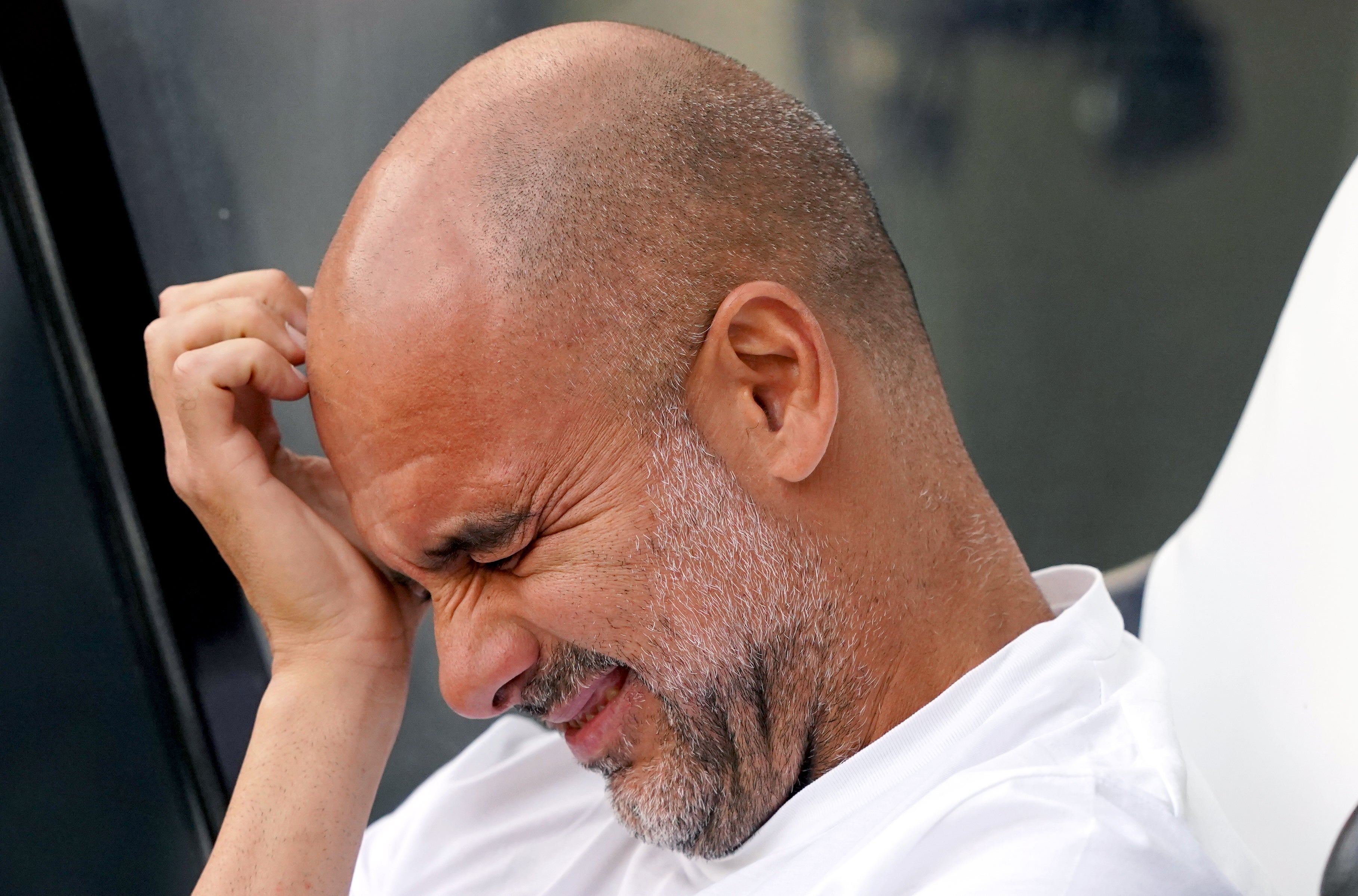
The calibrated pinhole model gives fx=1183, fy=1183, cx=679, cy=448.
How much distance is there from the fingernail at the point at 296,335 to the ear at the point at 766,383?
0.48 m

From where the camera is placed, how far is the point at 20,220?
1.49 meters

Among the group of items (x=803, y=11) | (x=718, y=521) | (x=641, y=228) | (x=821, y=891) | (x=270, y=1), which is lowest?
(x=821, y=891)

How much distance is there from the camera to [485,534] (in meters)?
1.02

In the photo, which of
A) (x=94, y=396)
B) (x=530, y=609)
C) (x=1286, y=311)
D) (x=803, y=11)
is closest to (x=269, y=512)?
(x=530, y=609)

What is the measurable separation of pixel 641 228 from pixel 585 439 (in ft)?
0.60

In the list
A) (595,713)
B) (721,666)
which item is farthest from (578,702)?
(721,666)

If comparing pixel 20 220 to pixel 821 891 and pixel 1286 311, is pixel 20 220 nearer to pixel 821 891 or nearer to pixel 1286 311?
pixel 821 891

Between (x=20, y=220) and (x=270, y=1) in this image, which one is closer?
(x=20, y=220)

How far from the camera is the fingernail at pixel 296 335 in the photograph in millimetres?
1253

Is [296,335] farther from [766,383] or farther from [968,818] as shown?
[968,818]

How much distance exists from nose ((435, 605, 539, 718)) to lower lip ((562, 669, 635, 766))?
7 cm

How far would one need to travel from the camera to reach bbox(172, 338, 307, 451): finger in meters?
1.20

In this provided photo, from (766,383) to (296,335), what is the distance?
56cm

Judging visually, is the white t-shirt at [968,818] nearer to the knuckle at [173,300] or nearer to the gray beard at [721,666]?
the gray beard at [721,666]
